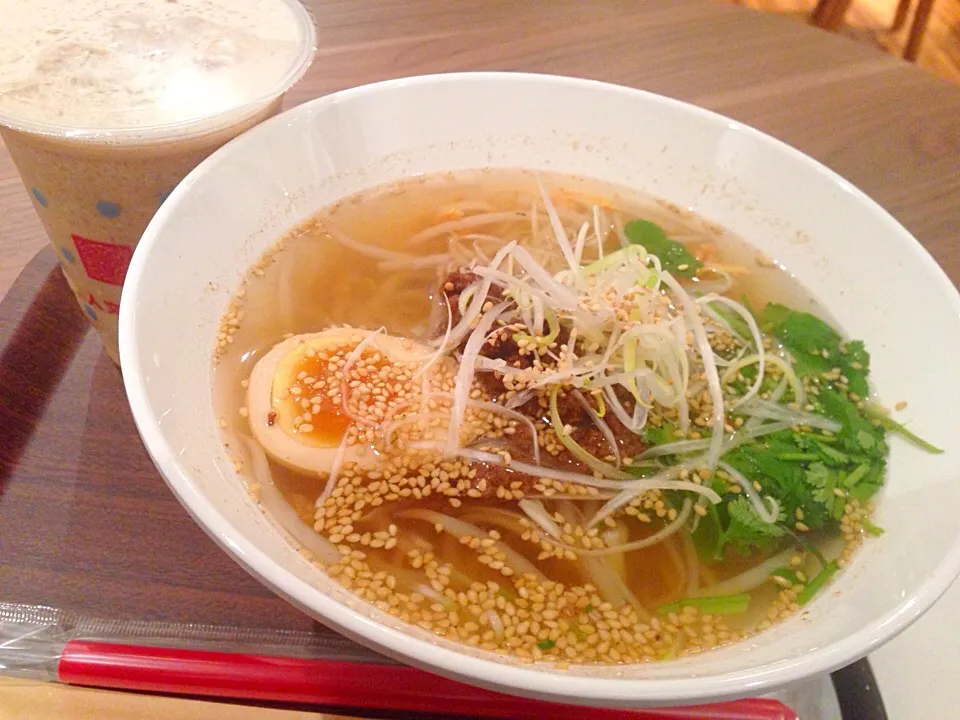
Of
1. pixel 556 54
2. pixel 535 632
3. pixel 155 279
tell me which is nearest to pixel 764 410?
pixel 535 632

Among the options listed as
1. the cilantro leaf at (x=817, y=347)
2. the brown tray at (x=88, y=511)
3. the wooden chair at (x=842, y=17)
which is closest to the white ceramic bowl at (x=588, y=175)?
the cilantro leaf at (x=817, y=347)

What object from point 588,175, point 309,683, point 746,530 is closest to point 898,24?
point 588,175

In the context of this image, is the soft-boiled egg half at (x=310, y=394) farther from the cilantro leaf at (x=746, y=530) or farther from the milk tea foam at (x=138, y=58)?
the cilantro leaf at (x=746, y=530)

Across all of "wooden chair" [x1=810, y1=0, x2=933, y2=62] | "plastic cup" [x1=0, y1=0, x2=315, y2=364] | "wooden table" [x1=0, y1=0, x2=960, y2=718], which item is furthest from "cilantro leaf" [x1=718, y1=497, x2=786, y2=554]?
"wooden chair" [x1=810, y1=0, x2=933, y2=62]

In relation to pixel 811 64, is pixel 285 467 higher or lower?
lower

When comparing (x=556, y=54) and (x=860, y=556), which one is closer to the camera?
(x=860, y=556)

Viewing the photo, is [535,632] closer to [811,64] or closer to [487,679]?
[487,679]

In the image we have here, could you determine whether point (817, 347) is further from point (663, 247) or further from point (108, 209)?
point (108, 209)
